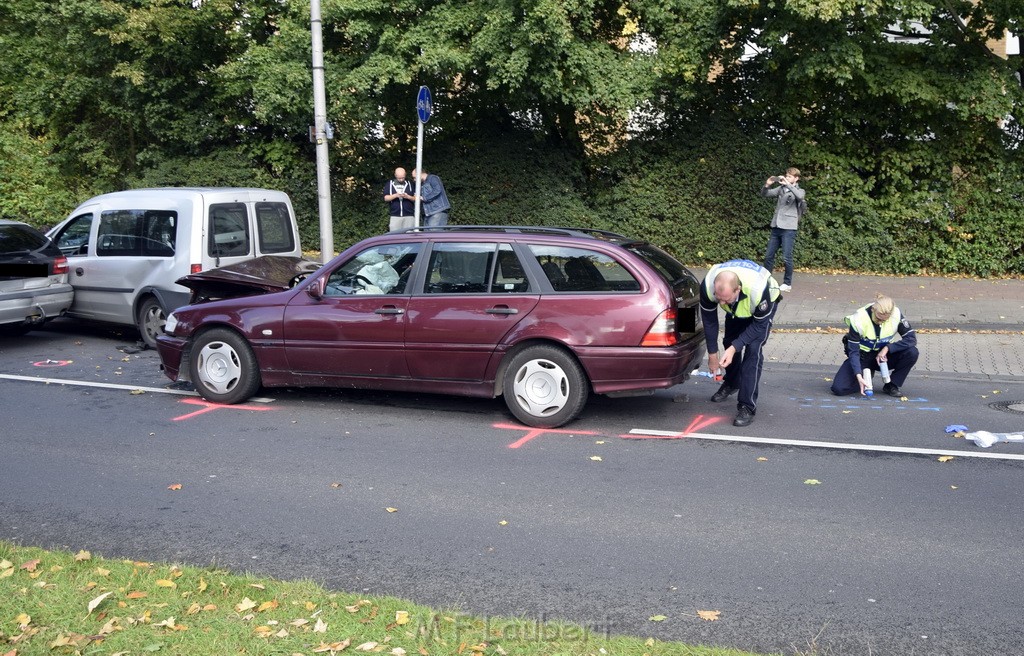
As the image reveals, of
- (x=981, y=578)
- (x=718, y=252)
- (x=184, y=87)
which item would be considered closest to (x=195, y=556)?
(x=981, y=578)

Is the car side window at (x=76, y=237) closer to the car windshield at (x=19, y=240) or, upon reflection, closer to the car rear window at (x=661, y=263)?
the car windshield at (x=19, y=240)

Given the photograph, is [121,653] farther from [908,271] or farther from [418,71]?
[908,271]

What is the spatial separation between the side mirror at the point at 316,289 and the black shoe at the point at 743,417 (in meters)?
3.51

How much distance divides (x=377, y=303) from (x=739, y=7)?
860cm

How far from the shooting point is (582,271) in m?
8.16

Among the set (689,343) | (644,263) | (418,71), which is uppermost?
(418,71)

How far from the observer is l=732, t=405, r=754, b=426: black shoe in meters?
8.23

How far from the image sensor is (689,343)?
26.5 feet

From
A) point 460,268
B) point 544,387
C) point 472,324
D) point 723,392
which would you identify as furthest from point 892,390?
point 460,268

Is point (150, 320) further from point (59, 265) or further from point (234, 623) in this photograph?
point (234, 623)

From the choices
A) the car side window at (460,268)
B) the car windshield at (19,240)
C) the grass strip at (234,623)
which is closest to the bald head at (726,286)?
the car side window at (460,268)

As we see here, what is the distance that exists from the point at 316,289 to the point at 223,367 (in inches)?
44.5

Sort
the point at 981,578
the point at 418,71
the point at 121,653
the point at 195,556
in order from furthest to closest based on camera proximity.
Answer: the point at 418,71, the point at 195,556, the point at 981,578, the point at 121,653

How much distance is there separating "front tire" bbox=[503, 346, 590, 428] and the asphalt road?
0.17 m
